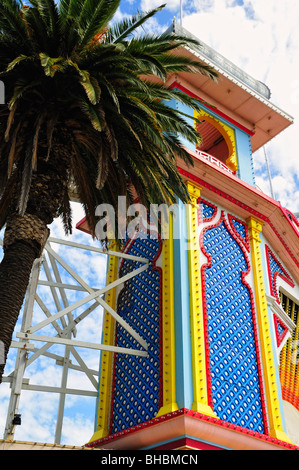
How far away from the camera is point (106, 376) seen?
1030 cm

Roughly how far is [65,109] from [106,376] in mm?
5341

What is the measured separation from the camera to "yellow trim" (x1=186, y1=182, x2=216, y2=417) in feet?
Result: 27.9

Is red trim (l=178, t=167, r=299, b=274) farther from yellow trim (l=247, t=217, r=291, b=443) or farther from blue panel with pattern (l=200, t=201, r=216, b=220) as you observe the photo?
blue panel with pattern (l=200, t=201, r=216, b=220)

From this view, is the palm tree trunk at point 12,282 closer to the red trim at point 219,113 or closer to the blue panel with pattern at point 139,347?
the blue panel with pattern at point 139,347

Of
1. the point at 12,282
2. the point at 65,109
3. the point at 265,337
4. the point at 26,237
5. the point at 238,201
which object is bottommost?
the point at 12,282

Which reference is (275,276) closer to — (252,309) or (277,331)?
(277,331)

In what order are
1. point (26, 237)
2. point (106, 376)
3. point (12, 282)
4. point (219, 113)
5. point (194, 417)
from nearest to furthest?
point (12, 282), point (26, 237), point (194, 417), point (106, 376), point (219, 113)

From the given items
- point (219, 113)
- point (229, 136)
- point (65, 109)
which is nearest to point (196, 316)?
point (65, 109)

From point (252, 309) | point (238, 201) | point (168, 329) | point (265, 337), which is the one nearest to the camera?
point (168, 329)

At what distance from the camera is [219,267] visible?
A: 1056 centimetres

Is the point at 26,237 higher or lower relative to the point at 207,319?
lower

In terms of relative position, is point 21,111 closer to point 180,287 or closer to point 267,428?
point 180,287

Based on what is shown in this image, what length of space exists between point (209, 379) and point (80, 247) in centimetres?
358
